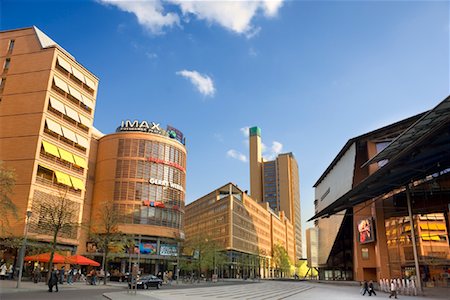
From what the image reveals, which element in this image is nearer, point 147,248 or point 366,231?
point 366,231

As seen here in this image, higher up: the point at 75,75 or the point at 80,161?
the point at 75,75

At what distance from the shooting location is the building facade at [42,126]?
4872 centimetres

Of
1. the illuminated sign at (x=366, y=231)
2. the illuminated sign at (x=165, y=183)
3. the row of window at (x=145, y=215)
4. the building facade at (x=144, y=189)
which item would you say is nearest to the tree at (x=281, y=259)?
the building facade at (x=144, y=189)

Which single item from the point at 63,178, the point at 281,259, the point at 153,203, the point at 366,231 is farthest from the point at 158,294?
the point at 281,259

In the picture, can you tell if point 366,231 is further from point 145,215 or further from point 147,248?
point 145,215

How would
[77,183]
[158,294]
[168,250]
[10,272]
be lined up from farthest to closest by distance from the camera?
[168,250], [77,183], [10,272], [158,294]

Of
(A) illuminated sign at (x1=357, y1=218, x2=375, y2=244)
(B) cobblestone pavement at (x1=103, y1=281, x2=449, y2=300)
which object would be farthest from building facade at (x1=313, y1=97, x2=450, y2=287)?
(B) cobblestone pavement at (x1=103, y1=281, x2=449, y2=300)

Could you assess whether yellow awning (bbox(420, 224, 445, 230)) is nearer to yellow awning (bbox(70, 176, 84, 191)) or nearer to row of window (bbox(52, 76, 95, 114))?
yellow awning (bbox(70, 176, 84, 191))

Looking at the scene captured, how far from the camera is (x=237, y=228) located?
105750 mm

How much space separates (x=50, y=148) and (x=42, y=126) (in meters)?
3.17

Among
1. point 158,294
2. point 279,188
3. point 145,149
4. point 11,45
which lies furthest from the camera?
point 279,188

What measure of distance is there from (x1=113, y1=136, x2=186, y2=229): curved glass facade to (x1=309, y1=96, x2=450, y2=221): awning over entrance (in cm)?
3855

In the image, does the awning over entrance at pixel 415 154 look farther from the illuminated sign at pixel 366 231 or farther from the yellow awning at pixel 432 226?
the illuminated sign at pixel 366 231

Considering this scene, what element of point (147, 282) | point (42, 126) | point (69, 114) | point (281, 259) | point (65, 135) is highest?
point (69, 114)
